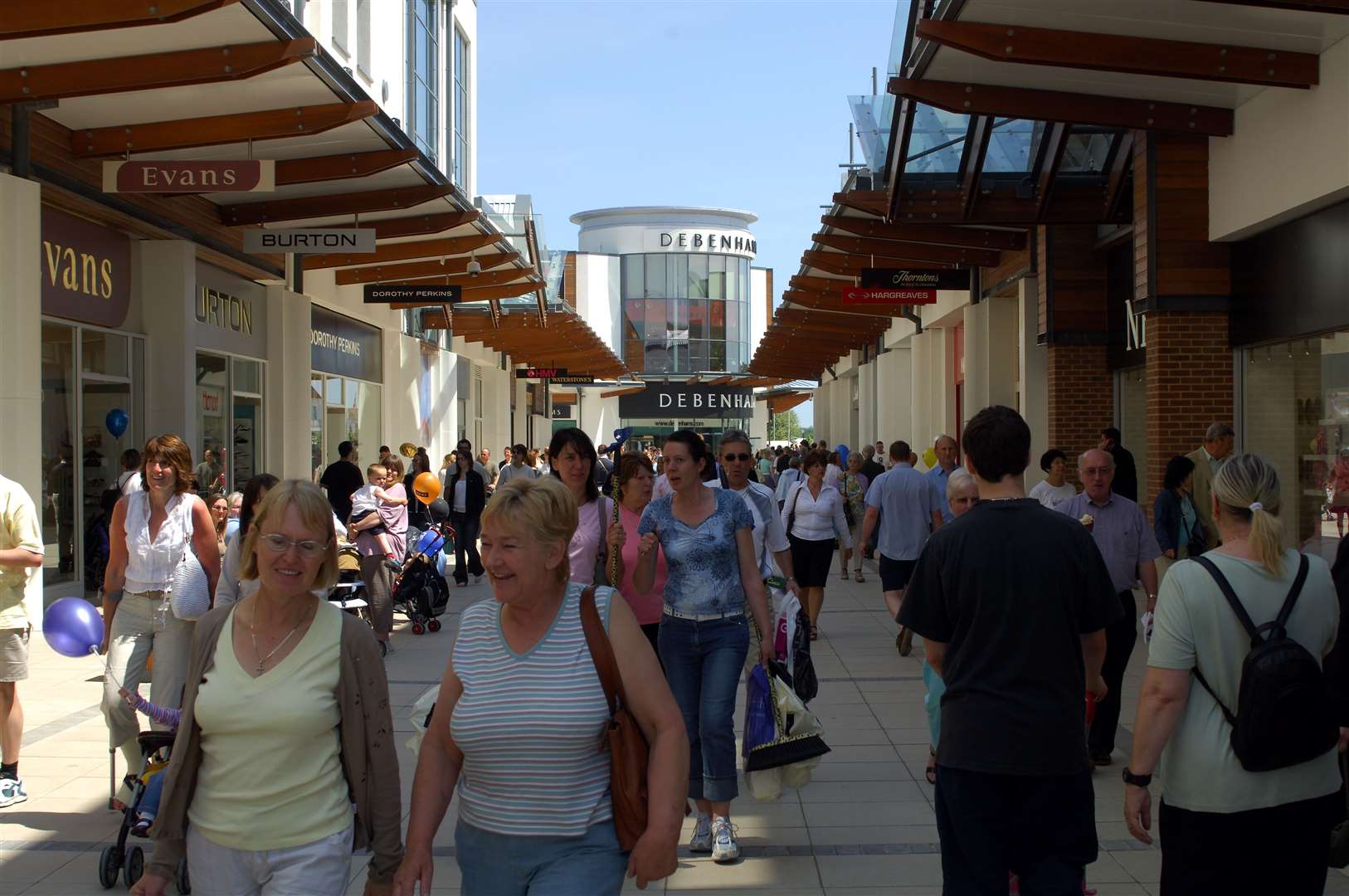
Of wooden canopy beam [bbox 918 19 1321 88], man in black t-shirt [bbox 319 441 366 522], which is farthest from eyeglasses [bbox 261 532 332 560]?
man in black t-shirt [bbox 319 441 366 522]

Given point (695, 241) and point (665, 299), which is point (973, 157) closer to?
point (665, 299)

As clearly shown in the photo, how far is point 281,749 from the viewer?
3.31 meters

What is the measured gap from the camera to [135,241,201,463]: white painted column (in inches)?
626

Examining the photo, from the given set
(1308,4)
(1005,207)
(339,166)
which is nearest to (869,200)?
(1005,207)

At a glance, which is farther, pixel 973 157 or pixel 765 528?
pixel 973 157

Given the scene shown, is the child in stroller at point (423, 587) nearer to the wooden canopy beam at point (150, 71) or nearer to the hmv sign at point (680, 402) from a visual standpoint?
the wooden canopy beam at point (150, 71)

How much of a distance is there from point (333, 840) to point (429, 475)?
13.6 meters

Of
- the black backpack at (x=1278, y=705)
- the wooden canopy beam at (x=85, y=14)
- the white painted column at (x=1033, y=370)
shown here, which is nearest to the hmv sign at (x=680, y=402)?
the white painted column at (x=1033, y=370)

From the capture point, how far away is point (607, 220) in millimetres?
73062

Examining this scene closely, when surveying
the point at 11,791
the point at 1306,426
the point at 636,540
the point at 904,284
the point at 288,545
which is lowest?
the point at 11,791

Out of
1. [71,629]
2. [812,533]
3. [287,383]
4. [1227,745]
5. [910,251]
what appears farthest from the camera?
[287,383]

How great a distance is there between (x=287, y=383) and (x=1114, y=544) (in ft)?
50.7

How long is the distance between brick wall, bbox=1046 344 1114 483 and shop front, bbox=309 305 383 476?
1019 centimetres

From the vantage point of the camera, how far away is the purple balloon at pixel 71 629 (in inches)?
245
